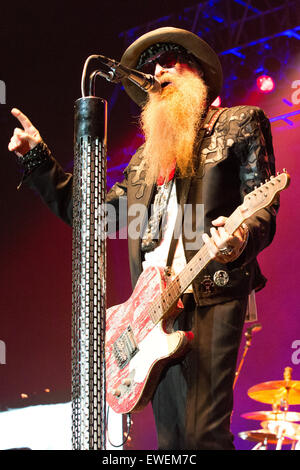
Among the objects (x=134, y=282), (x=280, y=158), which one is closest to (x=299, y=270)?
(x=280, y=158)

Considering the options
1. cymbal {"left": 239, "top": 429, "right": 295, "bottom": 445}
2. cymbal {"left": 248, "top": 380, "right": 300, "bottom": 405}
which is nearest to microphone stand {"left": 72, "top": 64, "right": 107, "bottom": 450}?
cymbal {"left": 248, "top": 380, "right": 300, "bottom": 405}

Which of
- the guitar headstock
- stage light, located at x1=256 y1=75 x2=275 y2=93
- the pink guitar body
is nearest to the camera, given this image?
the guitar headstock

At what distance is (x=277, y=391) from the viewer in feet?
16.4

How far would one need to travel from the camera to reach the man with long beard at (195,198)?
2.43 m

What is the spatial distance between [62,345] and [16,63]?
2343mm

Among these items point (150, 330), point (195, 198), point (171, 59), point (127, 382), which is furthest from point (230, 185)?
point (127, 382)

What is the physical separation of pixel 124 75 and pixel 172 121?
83 centimetres

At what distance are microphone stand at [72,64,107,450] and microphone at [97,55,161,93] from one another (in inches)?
9.0

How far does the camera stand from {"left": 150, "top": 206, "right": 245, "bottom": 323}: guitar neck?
2340 millimetres

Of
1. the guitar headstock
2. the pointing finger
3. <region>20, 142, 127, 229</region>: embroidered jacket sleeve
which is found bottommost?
the guitar headstock

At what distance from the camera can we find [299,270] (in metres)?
5.61

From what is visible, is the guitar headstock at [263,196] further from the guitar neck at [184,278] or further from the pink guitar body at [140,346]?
the pink guitar body at [140,346]

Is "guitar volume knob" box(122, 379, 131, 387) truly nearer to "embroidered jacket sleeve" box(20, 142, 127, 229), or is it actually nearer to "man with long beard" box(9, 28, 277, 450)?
"man with long beard" box(9, 28, 277, 450)
